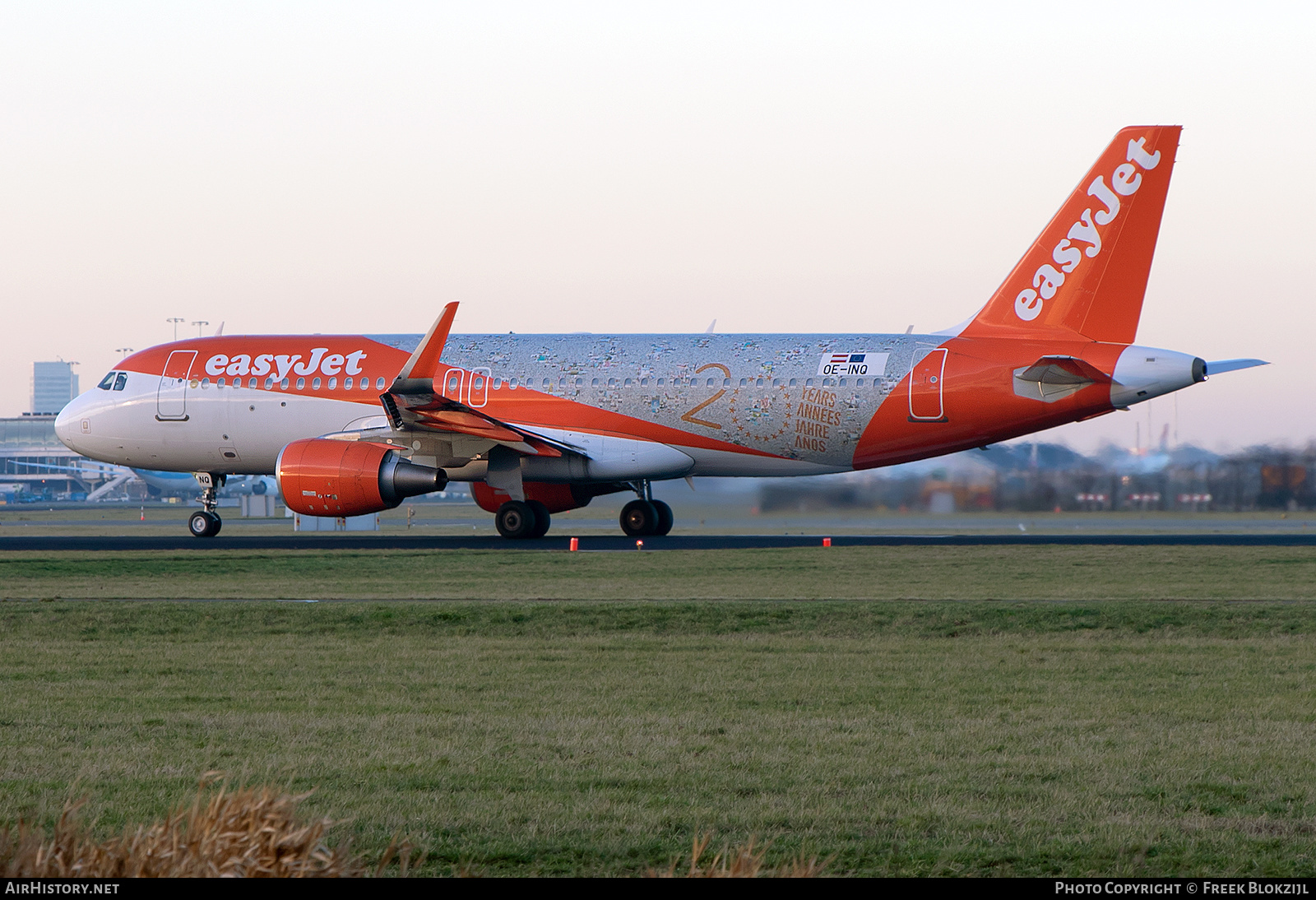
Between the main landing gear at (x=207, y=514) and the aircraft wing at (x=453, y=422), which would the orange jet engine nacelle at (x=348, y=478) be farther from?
the main landing gear at (x=207, y=514)

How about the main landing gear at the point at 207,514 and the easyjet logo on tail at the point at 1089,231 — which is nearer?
the easyjet logo on tail at the point at 1089,231

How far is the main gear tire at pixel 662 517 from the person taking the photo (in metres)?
33.7

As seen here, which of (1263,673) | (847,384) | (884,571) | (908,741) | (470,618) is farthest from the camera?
(847,384)

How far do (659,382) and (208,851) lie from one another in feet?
90.0

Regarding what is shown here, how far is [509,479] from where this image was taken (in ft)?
106

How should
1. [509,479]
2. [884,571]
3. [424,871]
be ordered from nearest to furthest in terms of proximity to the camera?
[424,871] < [884,571] < [509,479]

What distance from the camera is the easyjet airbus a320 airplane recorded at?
95.0 ft

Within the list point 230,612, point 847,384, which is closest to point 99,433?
point 847,384

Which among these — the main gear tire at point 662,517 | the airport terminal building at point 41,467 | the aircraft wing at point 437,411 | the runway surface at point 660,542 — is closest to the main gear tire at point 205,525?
the runway surface at point 660,542

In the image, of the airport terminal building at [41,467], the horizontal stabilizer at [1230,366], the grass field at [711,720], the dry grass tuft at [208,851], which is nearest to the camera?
the dry grass tuft at [208,851]

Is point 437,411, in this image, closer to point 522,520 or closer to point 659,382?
point 522,520

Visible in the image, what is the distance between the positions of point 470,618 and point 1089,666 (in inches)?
271

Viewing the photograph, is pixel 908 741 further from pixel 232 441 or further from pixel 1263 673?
pixel 232 441

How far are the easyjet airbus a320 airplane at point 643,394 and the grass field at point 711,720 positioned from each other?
9.77 metres
